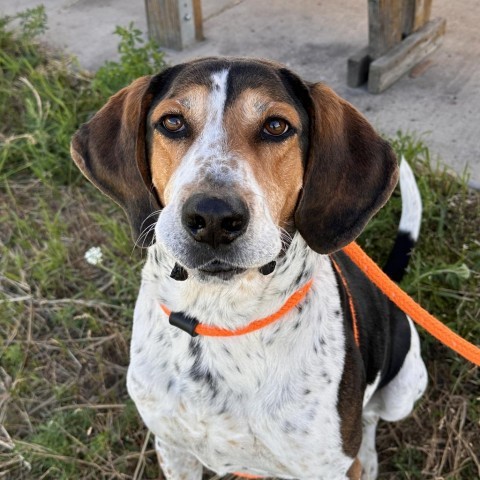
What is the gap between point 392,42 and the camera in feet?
16.4

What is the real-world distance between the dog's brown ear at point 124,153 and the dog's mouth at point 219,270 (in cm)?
35

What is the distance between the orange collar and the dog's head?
0.72ft

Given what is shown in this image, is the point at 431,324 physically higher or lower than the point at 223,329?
lower

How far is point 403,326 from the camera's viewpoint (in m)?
3.17

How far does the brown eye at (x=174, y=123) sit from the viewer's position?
2248 mm

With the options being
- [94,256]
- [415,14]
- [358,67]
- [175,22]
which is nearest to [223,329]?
[94,256]

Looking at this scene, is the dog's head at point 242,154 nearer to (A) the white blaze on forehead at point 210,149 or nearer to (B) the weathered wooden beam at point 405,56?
(A) the white blaze on forehead at point 210,149

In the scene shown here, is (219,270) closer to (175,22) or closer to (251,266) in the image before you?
(251,266)

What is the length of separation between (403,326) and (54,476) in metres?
1.77

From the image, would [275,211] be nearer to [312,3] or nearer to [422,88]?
[422,88]

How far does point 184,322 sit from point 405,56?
329 cm

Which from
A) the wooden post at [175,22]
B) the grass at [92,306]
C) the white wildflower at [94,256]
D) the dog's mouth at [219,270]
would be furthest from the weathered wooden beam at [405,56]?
the dog's mouth at [219,270]

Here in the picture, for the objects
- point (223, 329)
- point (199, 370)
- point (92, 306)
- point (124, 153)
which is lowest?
point (92, 306)

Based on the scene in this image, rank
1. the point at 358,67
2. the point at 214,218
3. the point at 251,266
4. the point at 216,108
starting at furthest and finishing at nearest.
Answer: the point at 358,67 → the point at 216,108 → the point at 251,266 → the point at 214,218
